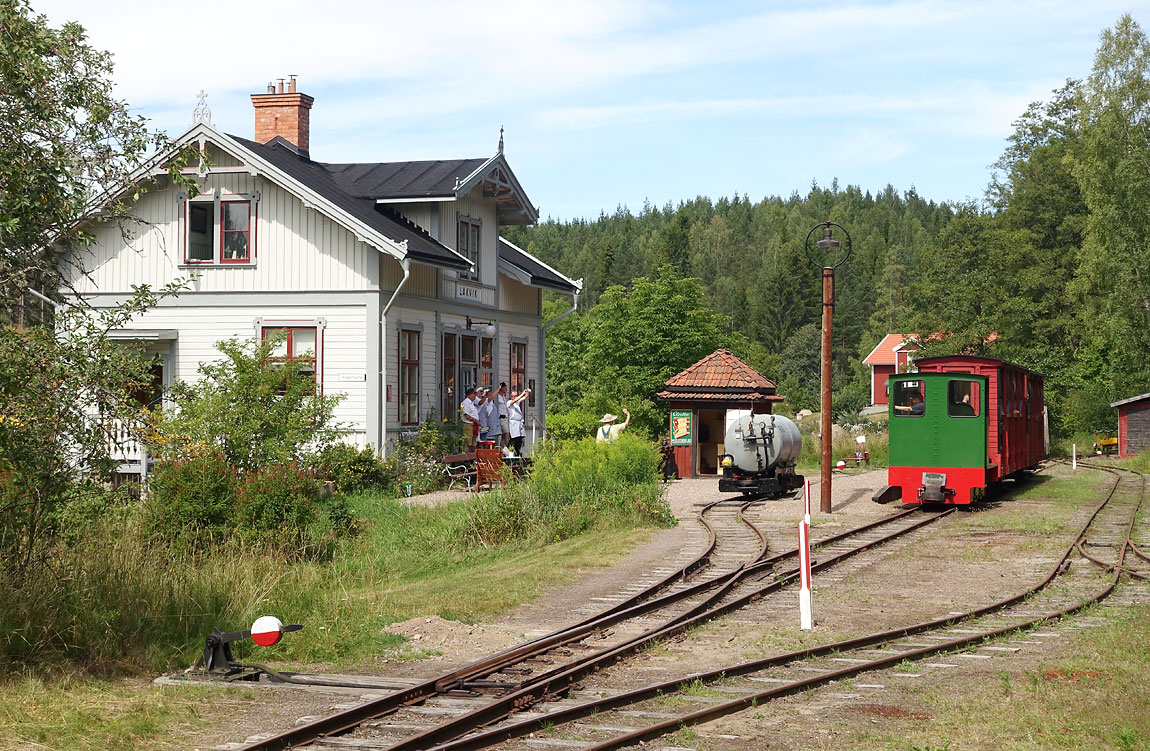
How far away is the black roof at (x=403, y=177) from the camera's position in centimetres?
2843

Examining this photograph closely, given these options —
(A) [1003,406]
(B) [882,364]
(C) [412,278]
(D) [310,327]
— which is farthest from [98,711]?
(B) [882,364]

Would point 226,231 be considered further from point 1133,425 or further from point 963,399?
point 1133,425

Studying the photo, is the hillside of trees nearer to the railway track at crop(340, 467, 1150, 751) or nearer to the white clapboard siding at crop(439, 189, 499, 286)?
the white clapboard siding at crop(439, 189, 499, 286)

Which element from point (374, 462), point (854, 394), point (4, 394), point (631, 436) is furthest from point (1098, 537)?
point (854, 394)

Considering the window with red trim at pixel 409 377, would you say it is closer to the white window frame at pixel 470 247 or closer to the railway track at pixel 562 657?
the white window frame at pixel 470 247

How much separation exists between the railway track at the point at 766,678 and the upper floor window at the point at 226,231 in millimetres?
17764

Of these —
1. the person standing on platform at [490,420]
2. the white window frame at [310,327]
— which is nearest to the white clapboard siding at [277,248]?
the white window frame at [310,327]

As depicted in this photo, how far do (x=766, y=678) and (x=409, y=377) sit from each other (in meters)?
18.1

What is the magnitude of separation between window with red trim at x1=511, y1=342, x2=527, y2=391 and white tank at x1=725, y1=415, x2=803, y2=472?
7774mm

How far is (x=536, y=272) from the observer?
3422cm

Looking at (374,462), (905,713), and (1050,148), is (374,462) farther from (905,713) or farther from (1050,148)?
(1050,148)

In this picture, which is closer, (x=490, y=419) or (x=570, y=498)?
(x=570, y=498)

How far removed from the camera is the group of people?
1084 inches

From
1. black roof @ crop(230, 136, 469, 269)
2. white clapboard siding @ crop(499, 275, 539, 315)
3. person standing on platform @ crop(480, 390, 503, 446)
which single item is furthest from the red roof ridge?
black roof @ crop(230, 136, 469, 269)
